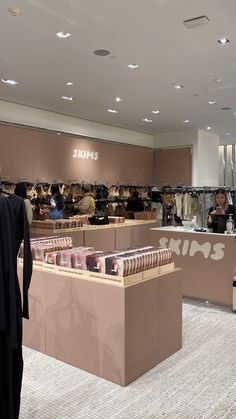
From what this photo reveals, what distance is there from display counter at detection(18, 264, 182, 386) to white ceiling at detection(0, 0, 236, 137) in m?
2.78

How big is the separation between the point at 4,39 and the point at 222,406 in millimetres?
4691

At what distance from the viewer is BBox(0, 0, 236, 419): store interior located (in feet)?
9.07

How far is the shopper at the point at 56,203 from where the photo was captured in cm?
803

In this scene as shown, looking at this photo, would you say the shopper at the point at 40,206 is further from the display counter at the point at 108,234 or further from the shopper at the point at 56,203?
the display counter at the point at 108,234

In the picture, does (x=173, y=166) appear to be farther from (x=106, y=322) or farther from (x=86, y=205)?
(x=106, y=322)

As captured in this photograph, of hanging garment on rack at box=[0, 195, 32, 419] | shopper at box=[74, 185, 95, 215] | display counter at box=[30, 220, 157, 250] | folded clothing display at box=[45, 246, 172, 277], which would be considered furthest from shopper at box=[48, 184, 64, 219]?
hanging garment on rack at box=[0, 195, 32, 419]

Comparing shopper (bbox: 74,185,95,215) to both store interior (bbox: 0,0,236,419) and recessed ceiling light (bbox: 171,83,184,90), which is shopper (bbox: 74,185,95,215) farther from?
recessed ceiling light (bbox: 171,83,184,90)

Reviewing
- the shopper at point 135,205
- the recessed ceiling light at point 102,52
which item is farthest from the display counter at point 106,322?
the shopper at point 135,205

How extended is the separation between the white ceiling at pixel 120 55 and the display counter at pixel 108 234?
2.61 meters

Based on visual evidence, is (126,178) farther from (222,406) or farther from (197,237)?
(222,406)

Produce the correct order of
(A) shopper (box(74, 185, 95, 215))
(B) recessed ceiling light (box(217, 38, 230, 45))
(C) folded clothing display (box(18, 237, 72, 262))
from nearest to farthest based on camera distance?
(C) folded clothing display (box(18, 237, 72, 262)) → (B) recessed ceiling light (box(217, 38, 230, 45)) → (A) shopper (box(74, 185, 95, 215))

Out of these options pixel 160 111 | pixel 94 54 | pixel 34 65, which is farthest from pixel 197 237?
pixel 160 111

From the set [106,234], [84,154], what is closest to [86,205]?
[106,234]

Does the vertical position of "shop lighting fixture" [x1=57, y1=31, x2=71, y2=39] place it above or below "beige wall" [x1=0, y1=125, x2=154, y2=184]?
above
